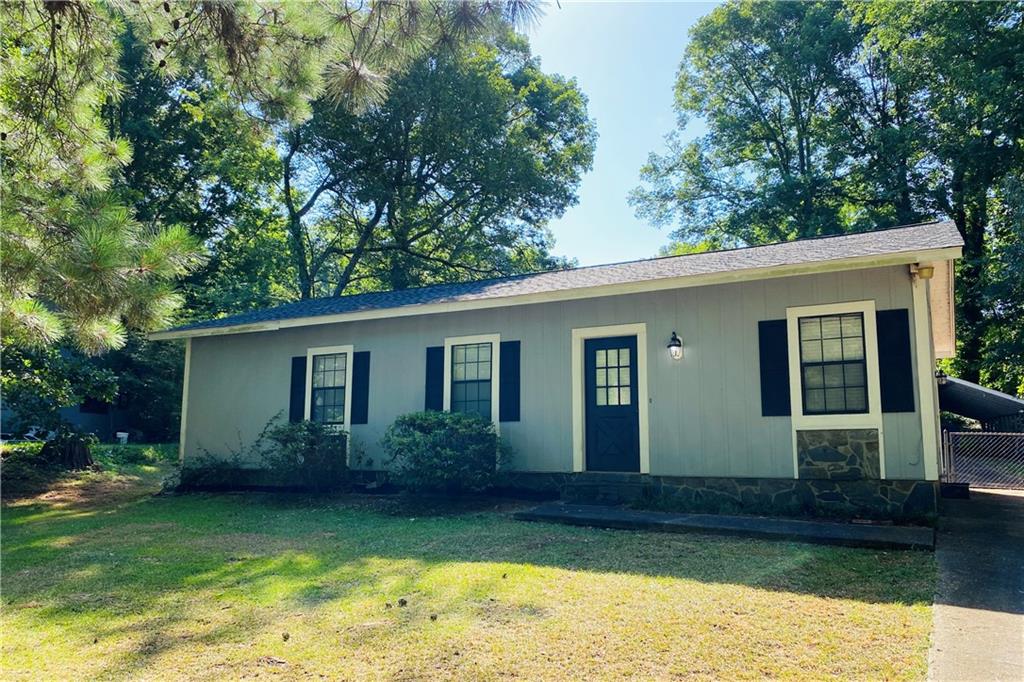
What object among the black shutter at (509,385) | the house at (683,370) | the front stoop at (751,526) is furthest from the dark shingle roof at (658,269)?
the front stoop at (751,526)

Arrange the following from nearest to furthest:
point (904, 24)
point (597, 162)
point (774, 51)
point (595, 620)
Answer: point (595, 620)
point (904, 24)
point (774, 51)
point (597, 162)

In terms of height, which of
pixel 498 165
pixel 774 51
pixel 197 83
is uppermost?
pixel 774 51

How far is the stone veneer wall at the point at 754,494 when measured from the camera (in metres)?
6.84

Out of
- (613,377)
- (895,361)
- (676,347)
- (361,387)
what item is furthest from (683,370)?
(361,387)

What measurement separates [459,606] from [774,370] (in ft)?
15.8

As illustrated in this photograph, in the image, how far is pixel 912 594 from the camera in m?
4.31

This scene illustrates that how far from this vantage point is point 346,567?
5430mm

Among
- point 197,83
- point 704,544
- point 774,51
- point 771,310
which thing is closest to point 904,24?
point 774,51

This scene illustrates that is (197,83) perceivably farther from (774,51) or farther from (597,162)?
(774,51)

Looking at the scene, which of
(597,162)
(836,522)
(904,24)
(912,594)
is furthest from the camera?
(597,162)

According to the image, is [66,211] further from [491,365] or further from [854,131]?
[854,131]

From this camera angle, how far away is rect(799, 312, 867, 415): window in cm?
717

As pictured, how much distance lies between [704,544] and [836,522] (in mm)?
1669

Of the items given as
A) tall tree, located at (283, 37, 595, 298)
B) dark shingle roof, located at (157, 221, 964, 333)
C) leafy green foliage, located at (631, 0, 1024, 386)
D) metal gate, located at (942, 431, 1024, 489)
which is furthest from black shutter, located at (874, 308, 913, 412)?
tall tree, located at (283, 37, 595, 298)
